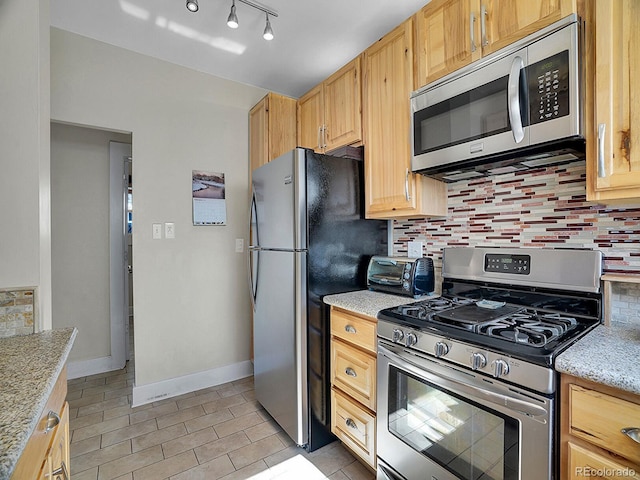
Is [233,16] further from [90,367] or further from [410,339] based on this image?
[90,367]

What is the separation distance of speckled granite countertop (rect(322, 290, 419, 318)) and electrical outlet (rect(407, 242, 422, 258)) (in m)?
0.35

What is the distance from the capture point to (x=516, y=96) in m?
1.23

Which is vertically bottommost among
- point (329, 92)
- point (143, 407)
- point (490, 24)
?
point (143, 407)

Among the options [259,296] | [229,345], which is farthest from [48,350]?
[229,345]

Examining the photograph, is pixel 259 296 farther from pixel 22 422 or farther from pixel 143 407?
pixel 22 422

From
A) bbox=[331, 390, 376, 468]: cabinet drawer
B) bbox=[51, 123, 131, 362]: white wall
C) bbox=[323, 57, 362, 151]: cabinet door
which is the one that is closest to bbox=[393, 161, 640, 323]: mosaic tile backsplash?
bbox=[323, 57, 362, 151]: cabinet door

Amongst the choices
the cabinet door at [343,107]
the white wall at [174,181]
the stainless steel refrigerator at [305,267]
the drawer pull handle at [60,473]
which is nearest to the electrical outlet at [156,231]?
the white wall at [174,181]

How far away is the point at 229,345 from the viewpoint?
279 cm

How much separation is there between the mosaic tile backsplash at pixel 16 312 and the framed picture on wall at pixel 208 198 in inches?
55.9

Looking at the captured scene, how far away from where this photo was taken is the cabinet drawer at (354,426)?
1539 millimetres

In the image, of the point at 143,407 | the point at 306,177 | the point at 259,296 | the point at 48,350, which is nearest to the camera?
the point at 48,350

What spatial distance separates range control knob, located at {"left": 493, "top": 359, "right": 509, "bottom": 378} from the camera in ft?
3.21

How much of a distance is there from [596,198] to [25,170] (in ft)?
6.93
